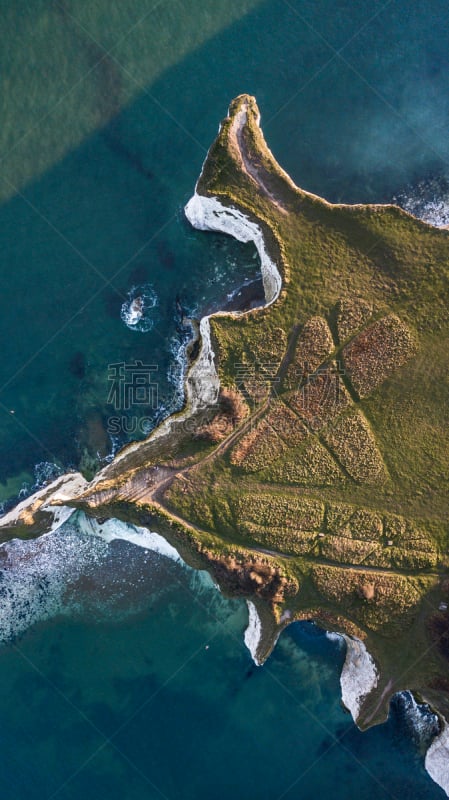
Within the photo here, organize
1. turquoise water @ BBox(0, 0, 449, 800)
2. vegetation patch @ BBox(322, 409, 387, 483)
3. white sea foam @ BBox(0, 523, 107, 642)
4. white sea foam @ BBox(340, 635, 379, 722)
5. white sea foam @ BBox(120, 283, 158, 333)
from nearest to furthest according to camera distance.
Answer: vegetation patch @ BBox(322, 409, 387, 483) < white sea foam @ BBox(340, 635, 379, 722) < turquoise water @ BBox(0, 0, 449, 800) < white sea foam @ BBox(120, 283, 158, 333) < white sea foam @ BBox(0, 523, 107, 642)

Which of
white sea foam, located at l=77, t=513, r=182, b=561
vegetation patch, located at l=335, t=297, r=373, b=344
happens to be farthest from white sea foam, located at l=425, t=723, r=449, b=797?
vegetation patch, located at l=335, t=297, r=373, b=344

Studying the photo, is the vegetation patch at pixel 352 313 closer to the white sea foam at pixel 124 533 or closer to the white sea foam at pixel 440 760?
the white sea foam at pixel 124 533

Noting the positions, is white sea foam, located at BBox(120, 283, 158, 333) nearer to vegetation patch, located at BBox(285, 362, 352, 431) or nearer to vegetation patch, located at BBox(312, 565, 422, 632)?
vegetation patch, located at BBox(285, 362, 352, 431)

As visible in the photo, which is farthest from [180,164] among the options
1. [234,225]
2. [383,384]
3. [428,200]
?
[383,384]

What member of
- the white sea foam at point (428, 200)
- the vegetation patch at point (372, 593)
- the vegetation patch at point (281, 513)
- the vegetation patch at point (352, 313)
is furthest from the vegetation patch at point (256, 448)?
the white sea foam at point (428, 200)

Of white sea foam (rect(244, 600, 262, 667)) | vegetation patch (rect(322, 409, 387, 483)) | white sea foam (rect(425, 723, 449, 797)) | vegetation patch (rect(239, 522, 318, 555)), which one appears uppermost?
vegetation patch (rect(322, 409, 387, 483))

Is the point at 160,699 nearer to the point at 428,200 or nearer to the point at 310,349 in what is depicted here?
the point at 310,349
